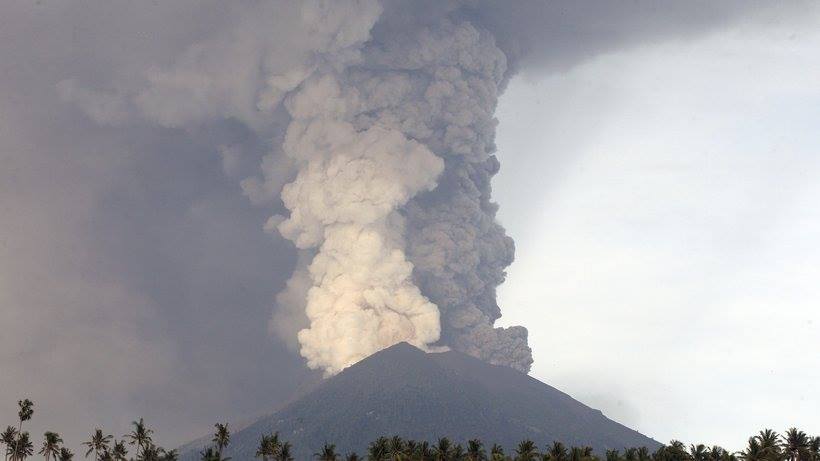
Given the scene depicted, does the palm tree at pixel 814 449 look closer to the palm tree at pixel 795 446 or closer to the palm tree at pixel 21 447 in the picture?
the palm tree at pixel 795 446

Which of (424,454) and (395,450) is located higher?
(395,450)

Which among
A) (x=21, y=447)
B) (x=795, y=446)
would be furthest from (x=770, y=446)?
(x=21, y=447)

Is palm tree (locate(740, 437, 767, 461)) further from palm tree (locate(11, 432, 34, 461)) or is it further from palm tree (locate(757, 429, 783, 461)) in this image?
palm tree (locate(11, 432, 34, 461))

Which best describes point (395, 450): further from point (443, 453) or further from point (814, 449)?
point (814, 449)

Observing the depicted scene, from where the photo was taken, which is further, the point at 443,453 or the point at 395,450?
the point at 395,450

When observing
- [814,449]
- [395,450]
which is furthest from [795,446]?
[395,450]

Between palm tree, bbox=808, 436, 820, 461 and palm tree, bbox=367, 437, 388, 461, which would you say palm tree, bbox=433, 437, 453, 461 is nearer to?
palm tree, bbox=367, 437, 388, 461

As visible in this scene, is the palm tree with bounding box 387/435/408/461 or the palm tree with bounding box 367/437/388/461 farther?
the palm tree with bounding box 387/435/408/461

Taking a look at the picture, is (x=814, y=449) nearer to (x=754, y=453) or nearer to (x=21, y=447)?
(x=754, y=453)

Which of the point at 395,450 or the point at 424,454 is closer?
the point at 424,454

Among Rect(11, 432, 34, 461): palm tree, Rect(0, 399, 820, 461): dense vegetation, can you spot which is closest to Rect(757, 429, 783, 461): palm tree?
Rect(0, 399, 820, 461): dense vegetation

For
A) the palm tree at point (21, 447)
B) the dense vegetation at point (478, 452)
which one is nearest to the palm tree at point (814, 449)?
the dense vegetation at point (478, 452)

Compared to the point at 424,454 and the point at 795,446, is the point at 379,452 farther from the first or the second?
the point at 795,446
